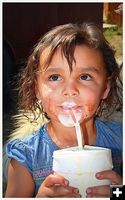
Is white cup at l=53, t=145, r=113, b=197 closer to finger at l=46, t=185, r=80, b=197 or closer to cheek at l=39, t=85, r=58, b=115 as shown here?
finger at l=46, t=185, r=80, b=197

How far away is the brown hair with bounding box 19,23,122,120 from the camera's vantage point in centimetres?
137

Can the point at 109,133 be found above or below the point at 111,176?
above

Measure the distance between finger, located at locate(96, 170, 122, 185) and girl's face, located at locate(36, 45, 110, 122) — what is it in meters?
0.20

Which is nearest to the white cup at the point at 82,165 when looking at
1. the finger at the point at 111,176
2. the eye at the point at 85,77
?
the finger at the point at 111,176

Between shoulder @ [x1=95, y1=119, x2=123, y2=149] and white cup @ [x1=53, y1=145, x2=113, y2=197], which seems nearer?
white cup @ [x1=53, y1=145, x2=113, y2=197]

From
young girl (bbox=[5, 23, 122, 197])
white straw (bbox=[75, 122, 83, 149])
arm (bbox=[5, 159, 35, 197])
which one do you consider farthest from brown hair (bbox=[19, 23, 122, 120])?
arm (bbox=[5, 159, 35, 197])

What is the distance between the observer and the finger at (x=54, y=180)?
136 centimetres

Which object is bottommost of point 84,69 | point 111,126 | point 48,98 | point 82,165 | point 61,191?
point 61,191

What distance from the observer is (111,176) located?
1371 mm

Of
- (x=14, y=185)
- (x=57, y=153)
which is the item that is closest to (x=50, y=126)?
(x=57, y=153)

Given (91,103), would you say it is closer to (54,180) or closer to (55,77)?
(55,77)

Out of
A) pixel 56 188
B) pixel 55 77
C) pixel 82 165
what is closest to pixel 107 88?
pixel 55 77

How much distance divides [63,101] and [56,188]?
1.00 feet

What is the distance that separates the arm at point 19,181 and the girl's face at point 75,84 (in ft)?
0.71
